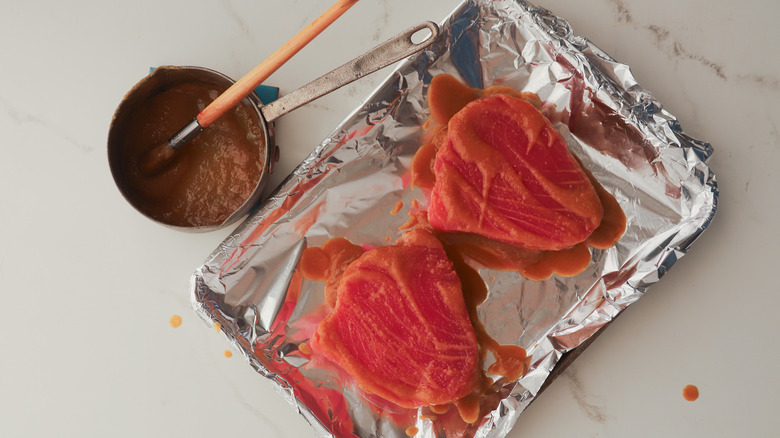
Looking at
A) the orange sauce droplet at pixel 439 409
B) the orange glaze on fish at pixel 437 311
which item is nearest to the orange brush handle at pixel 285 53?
the orange glaze on fish at pixel 437 311

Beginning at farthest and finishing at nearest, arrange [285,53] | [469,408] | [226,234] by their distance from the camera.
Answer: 1. [226,234]
2. [469,408]
3. [285,53]

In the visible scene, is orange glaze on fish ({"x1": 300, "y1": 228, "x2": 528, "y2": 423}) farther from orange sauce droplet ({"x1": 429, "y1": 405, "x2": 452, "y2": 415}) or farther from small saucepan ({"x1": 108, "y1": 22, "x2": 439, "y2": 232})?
small saucepan ({"x1": 108, "y1": 22, "x2": 439, "y2": 232})

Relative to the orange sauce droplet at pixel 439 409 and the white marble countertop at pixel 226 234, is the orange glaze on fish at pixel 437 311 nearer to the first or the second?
the orange sauce droplet at pixel 439 409

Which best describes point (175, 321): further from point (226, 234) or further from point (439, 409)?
point (439, 409)

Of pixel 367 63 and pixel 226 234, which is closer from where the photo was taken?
pixel 367 63

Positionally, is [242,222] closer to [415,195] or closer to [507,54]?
[415,195]

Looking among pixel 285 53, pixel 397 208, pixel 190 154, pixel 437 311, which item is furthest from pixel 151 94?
pixel 437 311
